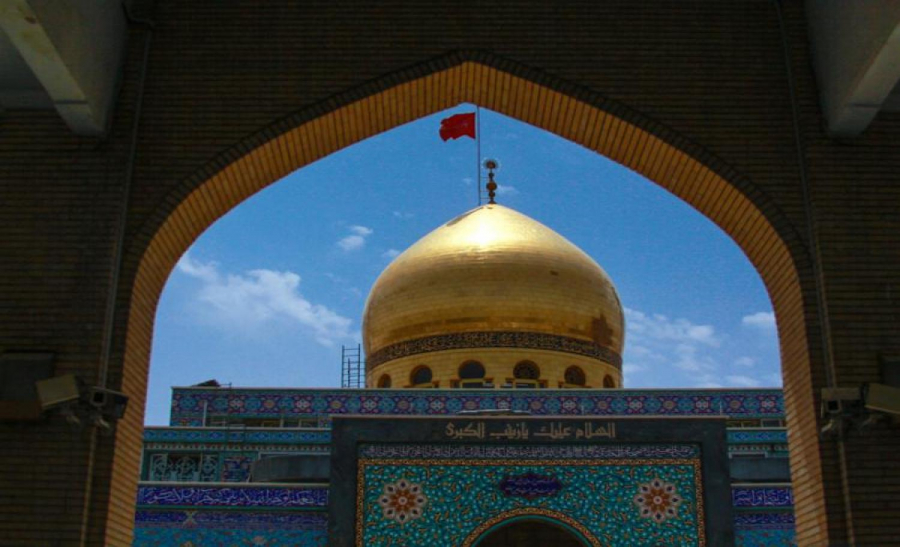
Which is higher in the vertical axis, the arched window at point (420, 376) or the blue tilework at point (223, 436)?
the arched window at point (420, 376)

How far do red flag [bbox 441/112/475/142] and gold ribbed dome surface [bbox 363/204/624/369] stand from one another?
455cm

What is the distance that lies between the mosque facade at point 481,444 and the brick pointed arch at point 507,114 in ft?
19.0

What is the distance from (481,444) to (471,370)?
6036 mm

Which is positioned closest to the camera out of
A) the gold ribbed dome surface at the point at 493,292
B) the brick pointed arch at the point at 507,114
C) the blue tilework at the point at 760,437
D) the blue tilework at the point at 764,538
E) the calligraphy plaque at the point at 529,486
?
the brick pointed arch at the point at 507,114

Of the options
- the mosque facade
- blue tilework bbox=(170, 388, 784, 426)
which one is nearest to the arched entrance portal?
the mosque facade

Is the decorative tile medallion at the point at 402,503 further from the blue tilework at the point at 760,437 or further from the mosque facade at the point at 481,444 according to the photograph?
the blue tilework at the point at 760,437

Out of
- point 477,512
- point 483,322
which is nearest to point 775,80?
point 477,512

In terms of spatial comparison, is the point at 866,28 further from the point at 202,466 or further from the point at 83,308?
the point at 202,466

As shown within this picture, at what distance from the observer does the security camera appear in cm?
501

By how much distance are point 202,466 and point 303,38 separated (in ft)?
33.4

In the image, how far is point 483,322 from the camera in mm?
18203

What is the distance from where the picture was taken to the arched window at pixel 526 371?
58.3ft

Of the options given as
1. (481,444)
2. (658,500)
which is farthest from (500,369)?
(658,500)

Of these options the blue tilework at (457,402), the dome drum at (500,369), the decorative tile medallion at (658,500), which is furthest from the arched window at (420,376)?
the decorative tile medallion at (658,500)
